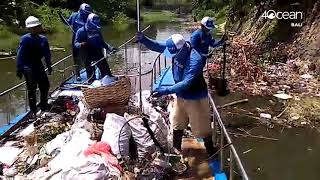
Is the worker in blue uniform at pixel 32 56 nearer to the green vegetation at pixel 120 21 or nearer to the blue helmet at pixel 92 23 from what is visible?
the blue helmet at pixel 92 23

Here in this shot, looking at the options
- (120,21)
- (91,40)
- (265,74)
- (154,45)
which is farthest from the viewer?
(120,21)

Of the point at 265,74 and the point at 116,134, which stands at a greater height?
the point at 116,134

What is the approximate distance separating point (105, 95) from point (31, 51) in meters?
2.02

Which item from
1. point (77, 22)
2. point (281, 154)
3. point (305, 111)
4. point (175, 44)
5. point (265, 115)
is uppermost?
point (175, 44)

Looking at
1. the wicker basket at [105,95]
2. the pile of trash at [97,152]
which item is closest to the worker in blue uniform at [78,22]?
the wicker basket at [105,95]

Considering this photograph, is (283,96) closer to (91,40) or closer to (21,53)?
(91,40)

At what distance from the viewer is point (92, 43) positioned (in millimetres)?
9461

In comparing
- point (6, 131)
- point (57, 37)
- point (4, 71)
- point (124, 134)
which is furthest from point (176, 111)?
point (57, 37)

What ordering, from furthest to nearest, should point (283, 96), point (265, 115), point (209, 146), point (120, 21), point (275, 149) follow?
point (120, 21) < point (283, 96) < point (265, 115) < point (275, 149) < point (209, 146)

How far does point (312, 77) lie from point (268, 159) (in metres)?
5.56

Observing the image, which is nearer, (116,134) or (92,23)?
(116,134)

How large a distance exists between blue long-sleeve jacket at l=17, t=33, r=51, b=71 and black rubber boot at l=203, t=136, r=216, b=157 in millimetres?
3520

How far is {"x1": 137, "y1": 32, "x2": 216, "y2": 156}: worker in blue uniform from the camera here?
568cm

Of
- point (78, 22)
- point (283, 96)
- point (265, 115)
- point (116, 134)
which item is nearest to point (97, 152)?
point (116, 134)
